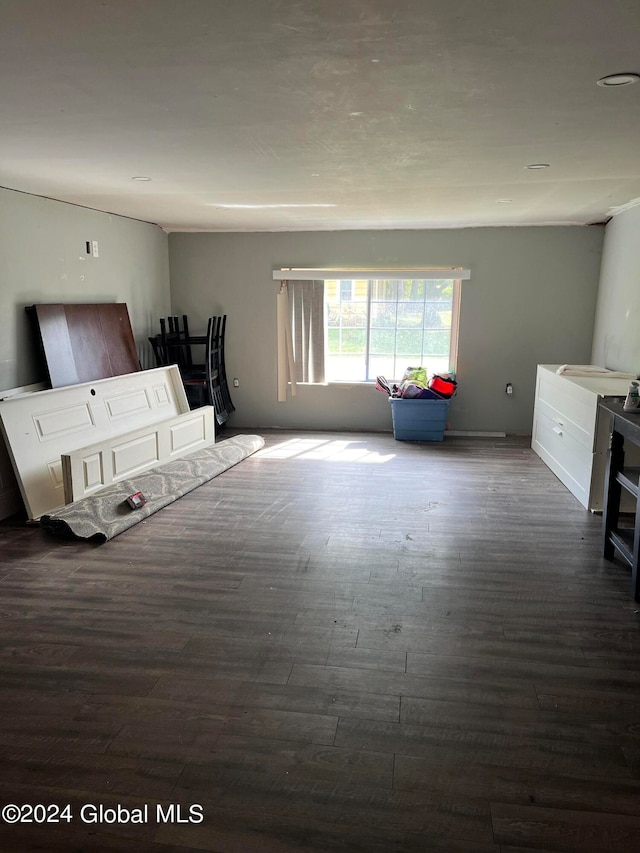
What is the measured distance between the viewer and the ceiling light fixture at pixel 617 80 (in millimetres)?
2120

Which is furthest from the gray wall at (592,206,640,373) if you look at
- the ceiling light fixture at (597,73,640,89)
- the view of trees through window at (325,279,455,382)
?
the ceiling light fixture at (597,73,640,89)

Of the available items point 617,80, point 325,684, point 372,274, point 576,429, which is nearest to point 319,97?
point 617,80

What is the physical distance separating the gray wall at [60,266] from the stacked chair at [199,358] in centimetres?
23

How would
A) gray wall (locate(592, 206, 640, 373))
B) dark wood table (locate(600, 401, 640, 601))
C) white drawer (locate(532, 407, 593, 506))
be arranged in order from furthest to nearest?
gray wall (locate(592, 206, 640, 373)), white drawer (locate(532, 407, 593, 506)), dark wood table (locate(600, 401, 640, 601))

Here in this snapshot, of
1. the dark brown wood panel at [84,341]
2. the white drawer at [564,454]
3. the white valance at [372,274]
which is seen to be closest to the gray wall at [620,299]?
the white drawer at [564,454]

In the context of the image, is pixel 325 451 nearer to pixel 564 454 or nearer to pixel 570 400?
pixel 564 454

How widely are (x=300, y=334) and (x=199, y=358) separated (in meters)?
1.24

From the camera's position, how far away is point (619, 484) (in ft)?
11.2

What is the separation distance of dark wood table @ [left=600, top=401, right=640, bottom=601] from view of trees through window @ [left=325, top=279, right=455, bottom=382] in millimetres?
3301

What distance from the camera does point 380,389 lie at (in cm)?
676

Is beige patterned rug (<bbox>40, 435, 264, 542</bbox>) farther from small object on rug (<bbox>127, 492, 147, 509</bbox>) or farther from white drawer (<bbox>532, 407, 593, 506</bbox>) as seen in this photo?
white drawer (<bbox>532, 407, 593, 506</bbox>)

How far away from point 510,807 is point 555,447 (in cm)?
394

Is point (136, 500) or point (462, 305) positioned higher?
point (462, 305)

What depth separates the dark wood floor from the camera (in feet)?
5.76
